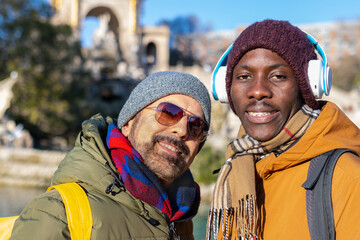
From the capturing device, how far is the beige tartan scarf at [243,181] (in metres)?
1.82

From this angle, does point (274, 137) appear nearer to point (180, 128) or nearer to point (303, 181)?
point (303, 181)

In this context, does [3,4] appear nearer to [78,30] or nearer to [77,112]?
[77,112]

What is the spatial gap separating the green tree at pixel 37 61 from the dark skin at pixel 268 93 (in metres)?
17.8

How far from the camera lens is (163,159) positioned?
214cm

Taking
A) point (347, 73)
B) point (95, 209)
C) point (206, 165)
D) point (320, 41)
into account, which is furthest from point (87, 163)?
point (320, 41)

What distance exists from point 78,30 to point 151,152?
34.3 metres

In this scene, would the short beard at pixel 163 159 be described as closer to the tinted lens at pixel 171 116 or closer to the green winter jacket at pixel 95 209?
the tinted lens at pixel 171 116

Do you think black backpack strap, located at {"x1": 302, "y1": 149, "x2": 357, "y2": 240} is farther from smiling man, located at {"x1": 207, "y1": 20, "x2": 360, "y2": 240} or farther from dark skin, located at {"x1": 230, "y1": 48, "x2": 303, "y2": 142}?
dark skin, located at {"x1": 230, "y1": 48, "x2": 303, "y2": 142}

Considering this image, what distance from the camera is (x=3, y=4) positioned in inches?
704

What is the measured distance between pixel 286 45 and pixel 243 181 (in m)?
0.68

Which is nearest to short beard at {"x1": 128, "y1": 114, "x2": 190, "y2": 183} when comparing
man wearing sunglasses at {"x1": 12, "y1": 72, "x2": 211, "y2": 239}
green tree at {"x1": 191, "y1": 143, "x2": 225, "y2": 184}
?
man wearing sunglasses at {"x1": 12, "y1": 72, "x2": 211, "y2": 239}

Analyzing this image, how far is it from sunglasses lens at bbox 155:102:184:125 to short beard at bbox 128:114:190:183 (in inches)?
3.5

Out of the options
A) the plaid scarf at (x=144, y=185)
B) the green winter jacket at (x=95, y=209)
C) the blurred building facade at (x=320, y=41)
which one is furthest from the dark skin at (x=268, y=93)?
the blurred building facade at (x=320, y=41)

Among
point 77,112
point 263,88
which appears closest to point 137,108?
point 263,88
